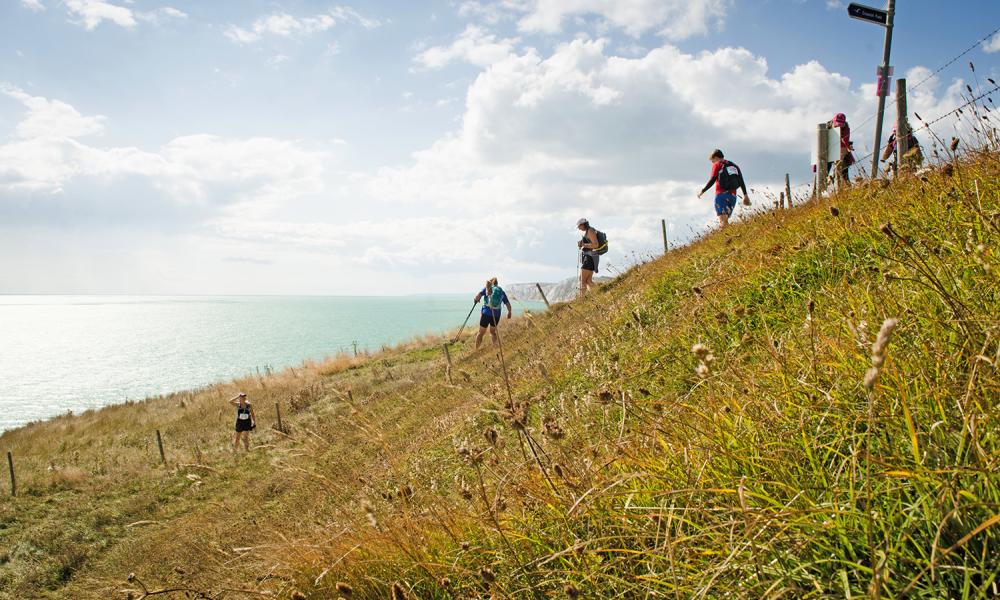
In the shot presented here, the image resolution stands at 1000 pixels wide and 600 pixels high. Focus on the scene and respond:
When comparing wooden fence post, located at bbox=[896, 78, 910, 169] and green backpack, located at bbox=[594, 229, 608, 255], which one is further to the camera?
green backpack, located at bbox=[594, 229, 608, 255]

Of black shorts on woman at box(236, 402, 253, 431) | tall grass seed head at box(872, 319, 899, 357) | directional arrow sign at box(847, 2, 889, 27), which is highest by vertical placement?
directional arrow sign at box(847, 2, 889, 27)

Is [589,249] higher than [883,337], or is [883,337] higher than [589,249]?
[589,249]

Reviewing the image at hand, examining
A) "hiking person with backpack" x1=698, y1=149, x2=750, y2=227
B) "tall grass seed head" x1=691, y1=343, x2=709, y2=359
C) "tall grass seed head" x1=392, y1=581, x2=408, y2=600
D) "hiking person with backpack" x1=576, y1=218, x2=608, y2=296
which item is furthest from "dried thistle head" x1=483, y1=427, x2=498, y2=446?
"hiking person with backpack" x1=576, y1=218, x2=608, y2=296

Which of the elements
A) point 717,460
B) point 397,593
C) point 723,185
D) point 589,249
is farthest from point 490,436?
point 589,249

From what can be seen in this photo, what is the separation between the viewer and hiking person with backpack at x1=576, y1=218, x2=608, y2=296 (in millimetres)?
16062

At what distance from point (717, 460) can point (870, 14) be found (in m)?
12.0

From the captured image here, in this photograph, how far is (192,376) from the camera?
78500mm

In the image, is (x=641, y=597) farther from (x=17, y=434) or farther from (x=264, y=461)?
(x=17, y=434)

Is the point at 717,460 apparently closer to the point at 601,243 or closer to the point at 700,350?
the point at 700,350

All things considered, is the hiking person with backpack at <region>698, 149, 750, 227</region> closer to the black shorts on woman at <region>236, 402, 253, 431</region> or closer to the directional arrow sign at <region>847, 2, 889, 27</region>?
the directional arrow sign at <region>847, 2, 889, 27</region>

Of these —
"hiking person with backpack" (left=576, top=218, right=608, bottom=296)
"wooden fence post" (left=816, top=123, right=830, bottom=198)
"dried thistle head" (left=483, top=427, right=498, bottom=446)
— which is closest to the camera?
"dried thistle head" (left=483, top=427, right=498, bottom=446)

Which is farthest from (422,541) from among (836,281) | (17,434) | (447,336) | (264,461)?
(17,434)

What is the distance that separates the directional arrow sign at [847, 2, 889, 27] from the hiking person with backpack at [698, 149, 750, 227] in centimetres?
345

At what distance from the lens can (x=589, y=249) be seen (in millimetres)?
16000
